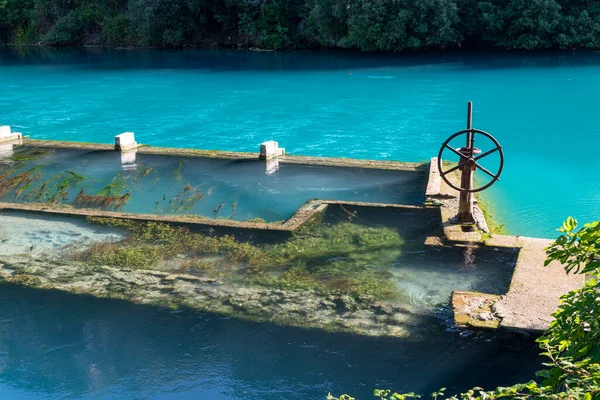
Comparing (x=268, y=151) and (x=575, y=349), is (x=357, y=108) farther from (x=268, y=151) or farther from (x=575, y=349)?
(x=575, y=349)

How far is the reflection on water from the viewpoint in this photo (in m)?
11.4

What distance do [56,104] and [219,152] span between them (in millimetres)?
10728

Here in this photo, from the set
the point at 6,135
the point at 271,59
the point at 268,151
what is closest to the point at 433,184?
the point at 268,151

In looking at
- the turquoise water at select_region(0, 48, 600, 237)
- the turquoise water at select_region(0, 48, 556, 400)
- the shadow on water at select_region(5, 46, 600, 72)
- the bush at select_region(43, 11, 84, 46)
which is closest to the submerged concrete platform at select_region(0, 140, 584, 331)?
the turquoise water at select_region(0, 48, 556, 400)

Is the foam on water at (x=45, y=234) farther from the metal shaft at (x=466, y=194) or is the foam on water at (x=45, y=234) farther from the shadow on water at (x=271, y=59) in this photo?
the shadow on water at (x=271, y=59)

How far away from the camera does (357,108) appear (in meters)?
20.9

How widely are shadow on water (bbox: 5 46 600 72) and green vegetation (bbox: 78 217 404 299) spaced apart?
20640mm

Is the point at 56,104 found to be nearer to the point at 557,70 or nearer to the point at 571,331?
the point at 557,70

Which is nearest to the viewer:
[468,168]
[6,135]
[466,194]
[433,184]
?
[468,168]

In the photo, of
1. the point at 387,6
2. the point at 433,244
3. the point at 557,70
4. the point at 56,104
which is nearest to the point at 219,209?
the point at 433,244

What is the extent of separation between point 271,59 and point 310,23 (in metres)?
4.12

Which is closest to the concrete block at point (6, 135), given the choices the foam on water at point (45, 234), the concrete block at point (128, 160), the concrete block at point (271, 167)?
the concrete block at point (128, 160)

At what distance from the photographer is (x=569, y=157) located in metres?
15.0

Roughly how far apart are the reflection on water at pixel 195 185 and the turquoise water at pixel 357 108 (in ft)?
7.08
